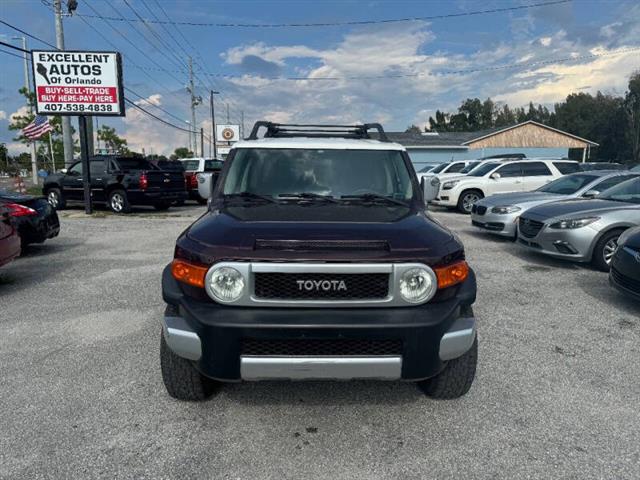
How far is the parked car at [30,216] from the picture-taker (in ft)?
26.3

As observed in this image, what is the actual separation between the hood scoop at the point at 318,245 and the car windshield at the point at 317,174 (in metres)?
1.18

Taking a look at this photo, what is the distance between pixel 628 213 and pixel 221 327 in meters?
6.69

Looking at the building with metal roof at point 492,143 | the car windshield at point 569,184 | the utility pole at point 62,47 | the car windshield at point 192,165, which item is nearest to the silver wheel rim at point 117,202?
the car windshield at point 192,165

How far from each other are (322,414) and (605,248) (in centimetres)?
574

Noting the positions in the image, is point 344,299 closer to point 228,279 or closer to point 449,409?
point 228,279

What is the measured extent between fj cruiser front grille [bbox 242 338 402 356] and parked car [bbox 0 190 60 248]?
7.11 meters

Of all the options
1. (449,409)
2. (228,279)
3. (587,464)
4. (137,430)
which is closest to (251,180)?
(228,279)

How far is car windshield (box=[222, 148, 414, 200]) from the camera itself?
3.84 m

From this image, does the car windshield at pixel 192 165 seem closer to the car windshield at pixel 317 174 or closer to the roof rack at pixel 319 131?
the roof rack at pixel 319 131

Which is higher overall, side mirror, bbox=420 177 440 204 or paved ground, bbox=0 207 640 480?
side mirror, bbox=420 177 440 204

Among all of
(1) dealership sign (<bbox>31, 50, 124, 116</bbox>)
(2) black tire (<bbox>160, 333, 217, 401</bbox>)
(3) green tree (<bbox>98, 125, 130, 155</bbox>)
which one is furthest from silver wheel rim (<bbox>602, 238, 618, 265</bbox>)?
(3) green tree (<bbox>98, 125, 130, 155</bbox>)

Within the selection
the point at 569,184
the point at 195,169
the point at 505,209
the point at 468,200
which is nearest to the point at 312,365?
the point at 505,209

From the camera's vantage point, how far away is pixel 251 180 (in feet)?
12.8

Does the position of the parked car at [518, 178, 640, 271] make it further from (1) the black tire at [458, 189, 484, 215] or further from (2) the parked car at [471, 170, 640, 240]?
(1) the black tire at [458, 189, 484, 215]
